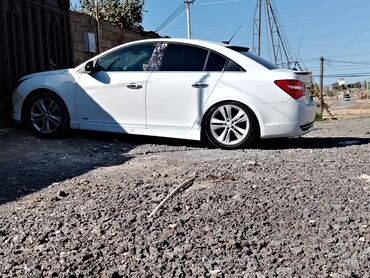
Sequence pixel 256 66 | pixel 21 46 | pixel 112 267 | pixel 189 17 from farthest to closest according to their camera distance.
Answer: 1. pixel 189 17
2. pixel 21 46
3. pixel 256 66
4. pixel 112 267

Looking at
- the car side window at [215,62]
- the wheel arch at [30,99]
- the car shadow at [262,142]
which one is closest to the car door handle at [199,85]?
the car side window at [215,62]

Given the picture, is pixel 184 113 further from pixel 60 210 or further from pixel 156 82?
pixel 60 210

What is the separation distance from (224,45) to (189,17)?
80.0 ft

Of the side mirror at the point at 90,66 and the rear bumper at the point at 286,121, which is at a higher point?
the side mirror at the point at 90,66

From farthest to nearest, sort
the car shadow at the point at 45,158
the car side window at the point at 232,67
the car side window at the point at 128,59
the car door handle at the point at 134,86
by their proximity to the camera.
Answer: the car side window at the point at 128,59
the car door handle at the point at 134,86
the car side window at the point at 232,67
the car shadow at the point at 45,158

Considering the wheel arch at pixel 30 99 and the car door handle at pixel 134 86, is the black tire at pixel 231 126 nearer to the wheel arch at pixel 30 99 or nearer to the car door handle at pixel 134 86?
the car door handle at pixel 134 86

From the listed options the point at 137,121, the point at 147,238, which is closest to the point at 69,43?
the point at 137,121

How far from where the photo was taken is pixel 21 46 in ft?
30.9

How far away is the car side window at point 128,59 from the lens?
7555 mm

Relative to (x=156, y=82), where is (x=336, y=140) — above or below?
below

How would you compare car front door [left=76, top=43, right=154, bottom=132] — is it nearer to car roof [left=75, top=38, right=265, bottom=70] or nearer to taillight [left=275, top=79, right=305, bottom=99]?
car roof [left=75, top=38, right=265, bottom=70]

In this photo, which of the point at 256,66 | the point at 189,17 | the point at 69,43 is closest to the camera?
the point at 256,66

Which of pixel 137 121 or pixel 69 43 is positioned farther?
pixel 69 43

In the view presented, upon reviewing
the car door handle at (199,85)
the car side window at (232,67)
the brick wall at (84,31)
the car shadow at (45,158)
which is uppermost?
the brick wall at (84,31)
